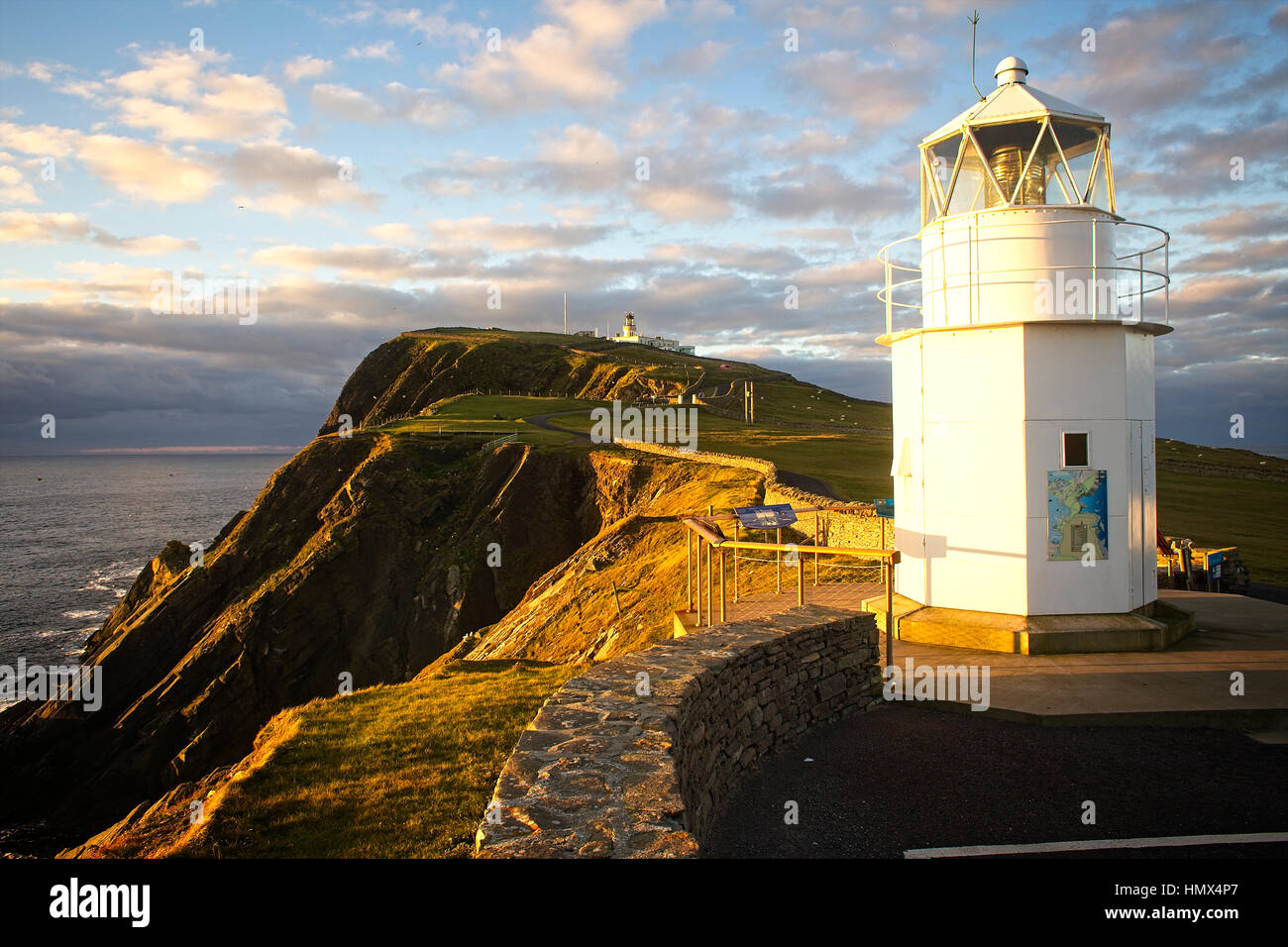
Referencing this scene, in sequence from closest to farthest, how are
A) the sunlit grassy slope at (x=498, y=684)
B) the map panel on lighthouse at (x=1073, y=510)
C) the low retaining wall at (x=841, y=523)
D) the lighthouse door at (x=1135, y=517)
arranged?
the sunlit grassy slope at (x=498, y=684) → the map panel on lighthouse at (x=1073, y=510) → the lighthouse door at (x=1135, y=517) → the low retaining wall at (x=841, y=523)

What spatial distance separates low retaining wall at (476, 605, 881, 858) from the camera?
4.21 meters

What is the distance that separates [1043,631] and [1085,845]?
583 cm

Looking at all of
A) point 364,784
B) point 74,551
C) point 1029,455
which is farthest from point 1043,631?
point 74,551

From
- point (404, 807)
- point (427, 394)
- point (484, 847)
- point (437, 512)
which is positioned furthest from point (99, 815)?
point (427, 394)

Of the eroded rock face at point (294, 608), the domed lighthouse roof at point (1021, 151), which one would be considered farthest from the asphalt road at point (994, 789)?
the eroded rock face at point (294, 608)

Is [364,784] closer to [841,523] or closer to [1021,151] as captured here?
[1021,151]

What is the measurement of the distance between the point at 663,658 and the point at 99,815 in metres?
30.4

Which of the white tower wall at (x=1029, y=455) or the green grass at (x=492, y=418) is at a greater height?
the green grass at (x=492, y=418)

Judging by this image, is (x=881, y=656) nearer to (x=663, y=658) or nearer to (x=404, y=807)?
(x=663, y=658)

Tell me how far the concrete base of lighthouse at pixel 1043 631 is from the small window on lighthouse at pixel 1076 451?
2259 mm

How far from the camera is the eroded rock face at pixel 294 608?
3250 cm

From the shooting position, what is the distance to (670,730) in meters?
5.74

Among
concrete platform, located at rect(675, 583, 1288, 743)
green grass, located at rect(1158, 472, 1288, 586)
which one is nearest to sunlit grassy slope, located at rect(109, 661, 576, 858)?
concrete platform, located at rect(675, 583, 1288, 743)

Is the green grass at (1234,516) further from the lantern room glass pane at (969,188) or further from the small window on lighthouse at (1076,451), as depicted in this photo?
the lantern room glass pane at (969,188)
